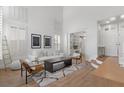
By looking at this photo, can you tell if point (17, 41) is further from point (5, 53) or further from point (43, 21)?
point (43, 21)

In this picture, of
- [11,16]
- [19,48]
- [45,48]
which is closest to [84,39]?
[45,48]

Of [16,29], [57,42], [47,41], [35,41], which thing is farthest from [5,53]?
[57,42]

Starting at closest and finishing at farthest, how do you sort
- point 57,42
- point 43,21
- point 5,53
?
point 5,53 < point 43,21 < point 57,42

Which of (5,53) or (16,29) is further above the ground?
(16,29)

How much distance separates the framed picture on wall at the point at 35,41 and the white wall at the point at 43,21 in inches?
7.5

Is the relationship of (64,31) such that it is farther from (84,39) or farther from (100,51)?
(100,51)

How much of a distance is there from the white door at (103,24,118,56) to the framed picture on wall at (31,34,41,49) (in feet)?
13.6

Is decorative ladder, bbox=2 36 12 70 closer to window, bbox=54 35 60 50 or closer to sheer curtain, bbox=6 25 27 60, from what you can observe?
sheer curtain, bbox=6 25 27 60

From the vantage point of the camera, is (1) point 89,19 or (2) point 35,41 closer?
(2) point 35,41

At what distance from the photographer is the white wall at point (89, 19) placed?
576 centimetres

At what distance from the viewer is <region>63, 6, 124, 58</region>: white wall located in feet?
18.9

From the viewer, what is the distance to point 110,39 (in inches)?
250

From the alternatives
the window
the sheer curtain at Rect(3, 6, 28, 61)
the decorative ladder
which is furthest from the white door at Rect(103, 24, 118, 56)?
the decorative ladder

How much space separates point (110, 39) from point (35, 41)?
4.57m
